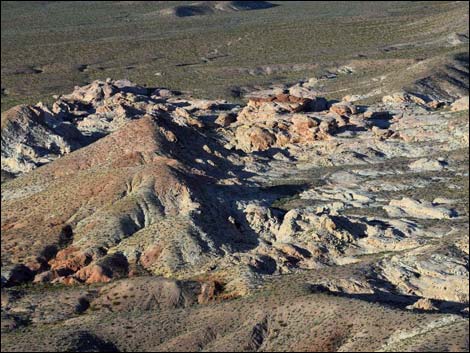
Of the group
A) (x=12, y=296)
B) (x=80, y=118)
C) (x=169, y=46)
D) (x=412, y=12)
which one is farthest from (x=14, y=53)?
(x=12, y=296)

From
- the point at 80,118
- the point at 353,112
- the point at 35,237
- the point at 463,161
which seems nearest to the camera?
the point at 35,237

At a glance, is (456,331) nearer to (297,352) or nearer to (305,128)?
(297,352)

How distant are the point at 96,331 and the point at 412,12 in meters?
162

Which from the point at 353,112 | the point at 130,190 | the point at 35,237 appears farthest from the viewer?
the point at 353,112

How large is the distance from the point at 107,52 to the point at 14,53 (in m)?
16.4

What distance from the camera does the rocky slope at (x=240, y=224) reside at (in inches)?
1620

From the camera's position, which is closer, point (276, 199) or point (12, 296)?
point (12, 296)

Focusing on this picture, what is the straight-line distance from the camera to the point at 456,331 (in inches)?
1469

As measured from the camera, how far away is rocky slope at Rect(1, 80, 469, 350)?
41156mm

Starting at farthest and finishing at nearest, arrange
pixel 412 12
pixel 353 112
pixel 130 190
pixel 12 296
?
pixel 412 12 < pixel 353 112 < pixel 130 190 < pixel 12 296

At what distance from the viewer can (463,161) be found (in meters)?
75.2

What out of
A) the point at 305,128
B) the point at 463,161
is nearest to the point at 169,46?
the point at 305,128

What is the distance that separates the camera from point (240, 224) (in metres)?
58.4

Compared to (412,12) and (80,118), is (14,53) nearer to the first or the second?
(80,118)
